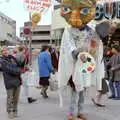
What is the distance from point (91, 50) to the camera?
24.7 feet

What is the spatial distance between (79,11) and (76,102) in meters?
1.75

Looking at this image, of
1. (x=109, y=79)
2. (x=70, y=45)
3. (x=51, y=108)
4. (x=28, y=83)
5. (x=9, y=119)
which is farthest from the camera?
(x=109, y=79)

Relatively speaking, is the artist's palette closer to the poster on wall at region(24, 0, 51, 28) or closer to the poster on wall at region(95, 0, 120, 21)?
the poster on wall at region(24, 0, 51, 28)

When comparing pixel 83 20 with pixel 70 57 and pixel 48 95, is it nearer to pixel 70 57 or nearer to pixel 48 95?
pixel 70 57

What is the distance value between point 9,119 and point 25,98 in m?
3.14

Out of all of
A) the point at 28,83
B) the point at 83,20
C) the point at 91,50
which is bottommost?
the point at 28,83

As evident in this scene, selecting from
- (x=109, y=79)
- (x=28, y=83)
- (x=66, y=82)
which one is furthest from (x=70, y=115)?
(x=109, y=79)

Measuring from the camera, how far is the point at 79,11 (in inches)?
294

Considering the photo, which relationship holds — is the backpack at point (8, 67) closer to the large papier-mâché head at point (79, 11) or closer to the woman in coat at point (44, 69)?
the large papier-mâché head at point (79, 11)

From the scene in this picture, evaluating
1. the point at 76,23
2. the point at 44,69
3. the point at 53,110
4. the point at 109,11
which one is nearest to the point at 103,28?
the point at 76,23

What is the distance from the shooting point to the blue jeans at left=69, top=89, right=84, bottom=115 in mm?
7555

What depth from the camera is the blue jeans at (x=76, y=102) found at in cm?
755

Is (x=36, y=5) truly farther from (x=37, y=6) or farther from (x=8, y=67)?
(x=8, y=67)

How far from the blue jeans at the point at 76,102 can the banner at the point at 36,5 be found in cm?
676
